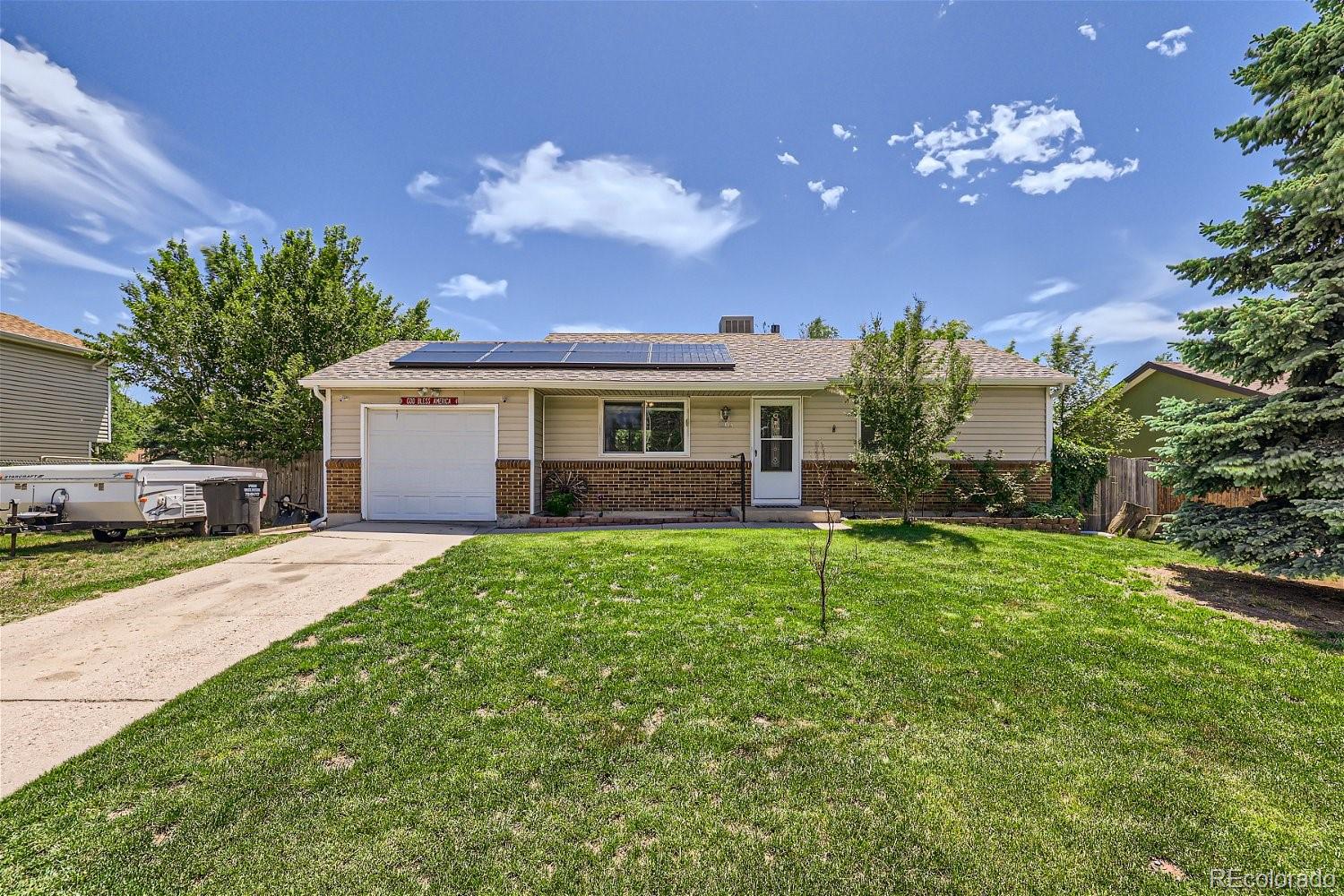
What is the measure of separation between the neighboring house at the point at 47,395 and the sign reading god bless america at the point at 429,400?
32.3ft

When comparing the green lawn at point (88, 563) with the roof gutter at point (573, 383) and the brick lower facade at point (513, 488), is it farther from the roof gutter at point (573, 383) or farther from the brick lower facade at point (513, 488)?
the brick lower facade at point (513, 488)

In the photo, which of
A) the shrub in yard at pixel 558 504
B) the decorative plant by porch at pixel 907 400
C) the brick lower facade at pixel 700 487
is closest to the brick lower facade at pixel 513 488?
the shrub in yard at pixel 558 504

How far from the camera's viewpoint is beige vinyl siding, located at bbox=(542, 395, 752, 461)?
1022 cm

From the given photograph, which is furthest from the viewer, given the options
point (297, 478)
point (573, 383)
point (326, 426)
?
point (297, 478)

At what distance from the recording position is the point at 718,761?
99.3 inches

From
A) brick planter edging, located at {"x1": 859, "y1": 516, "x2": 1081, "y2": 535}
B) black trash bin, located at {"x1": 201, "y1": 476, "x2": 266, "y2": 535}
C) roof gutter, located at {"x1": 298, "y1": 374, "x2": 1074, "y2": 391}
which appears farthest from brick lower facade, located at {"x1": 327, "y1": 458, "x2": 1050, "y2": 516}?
black trash bin, located at {"x1": 201, "y1": 476, "x2": 266, "y2": 535}

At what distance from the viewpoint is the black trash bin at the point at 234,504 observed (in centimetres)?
875

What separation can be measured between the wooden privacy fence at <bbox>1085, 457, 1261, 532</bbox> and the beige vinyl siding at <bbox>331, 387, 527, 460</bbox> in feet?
37.9

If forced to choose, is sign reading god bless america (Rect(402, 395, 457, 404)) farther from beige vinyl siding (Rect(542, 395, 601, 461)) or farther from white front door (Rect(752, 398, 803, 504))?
white front door (Rect(752, 398, 803, 504))

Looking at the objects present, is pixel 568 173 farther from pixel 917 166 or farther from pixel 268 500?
pixel 268 500

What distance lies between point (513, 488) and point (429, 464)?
1846mm
